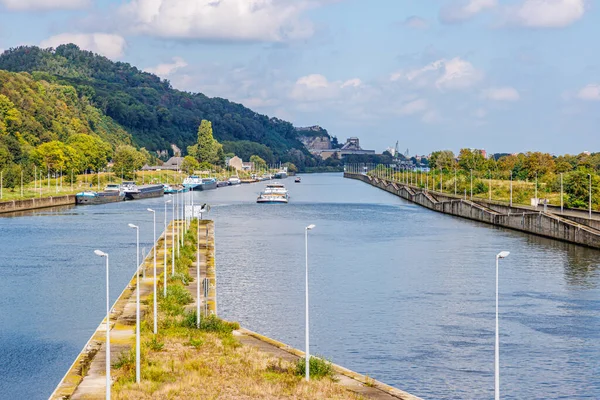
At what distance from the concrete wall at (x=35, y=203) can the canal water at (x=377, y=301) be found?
19443 millimetres

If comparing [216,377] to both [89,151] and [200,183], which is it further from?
[200,183]

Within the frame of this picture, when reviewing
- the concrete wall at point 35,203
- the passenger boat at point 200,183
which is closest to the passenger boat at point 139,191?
the passenger boat at point 200,183

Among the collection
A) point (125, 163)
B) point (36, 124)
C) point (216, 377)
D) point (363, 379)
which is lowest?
point (363, 379)

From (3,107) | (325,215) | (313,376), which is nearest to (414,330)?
(313,376)

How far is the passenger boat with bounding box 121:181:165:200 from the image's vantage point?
437 ft

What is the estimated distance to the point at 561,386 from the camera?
28359mm

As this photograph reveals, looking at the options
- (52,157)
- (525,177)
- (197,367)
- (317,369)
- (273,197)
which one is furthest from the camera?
(52,157)

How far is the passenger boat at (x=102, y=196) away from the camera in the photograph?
388ft

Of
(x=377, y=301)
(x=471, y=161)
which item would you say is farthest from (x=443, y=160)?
(x=377, y=301)

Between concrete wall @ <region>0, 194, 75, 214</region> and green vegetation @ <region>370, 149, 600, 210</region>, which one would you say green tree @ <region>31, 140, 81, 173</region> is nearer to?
concrete wall @ <region>0, 194, 75, 214</region>

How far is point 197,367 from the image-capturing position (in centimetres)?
2634

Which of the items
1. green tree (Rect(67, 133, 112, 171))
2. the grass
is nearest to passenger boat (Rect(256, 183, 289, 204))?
green tree (Rect(67, 133, 112, 171))

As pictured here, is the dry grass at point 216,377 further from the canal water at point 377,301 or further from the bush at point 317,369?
the canal water at point 377,301

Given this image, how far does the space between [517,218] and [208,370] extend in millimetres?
61263
